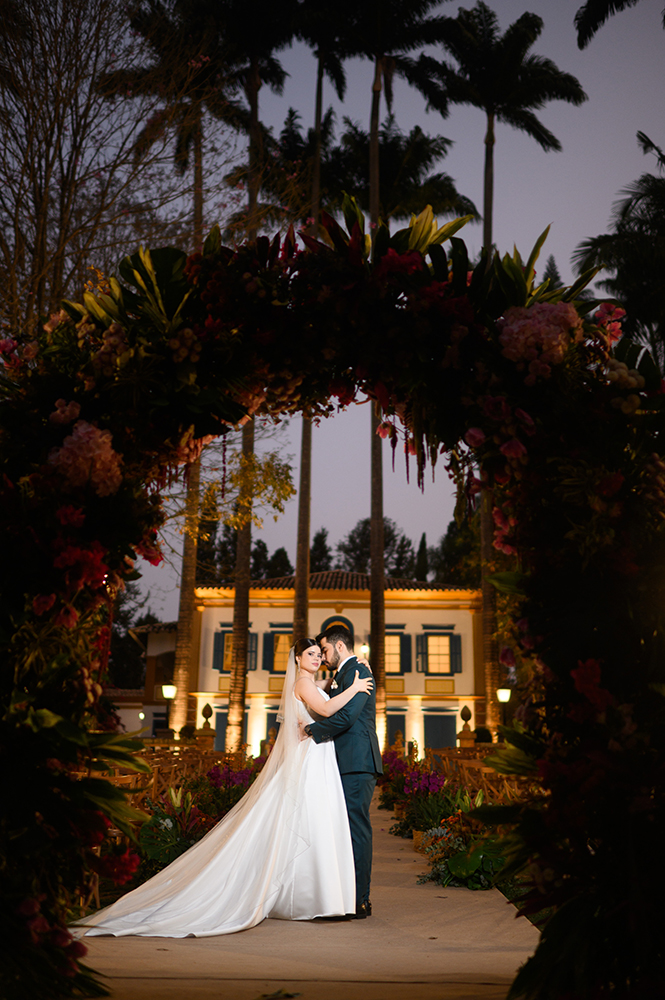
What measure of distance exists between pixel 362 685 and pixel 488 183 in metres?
20.5

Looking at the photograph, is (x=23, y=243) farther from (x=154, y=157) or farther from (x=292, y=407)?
(x=292, y=407)

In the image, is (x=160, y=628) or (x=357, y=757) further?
(x=160, y=628)

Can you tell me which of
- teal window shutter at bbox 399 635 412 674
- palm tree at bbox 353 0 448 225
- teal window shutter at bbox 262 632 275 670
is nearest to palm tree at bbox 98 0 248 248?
palm tree at bbox 353 0 448 225

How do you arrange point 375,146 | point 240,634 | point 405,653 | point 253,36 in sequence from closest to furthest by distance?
point 240,634 → point 253,36 → point 375,146 → point 405,653

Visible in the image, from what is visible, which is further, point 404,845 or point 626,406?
point 404,845

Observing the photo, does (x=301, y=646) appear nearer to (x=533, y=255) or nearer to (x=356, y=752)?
(x=356, y=752)

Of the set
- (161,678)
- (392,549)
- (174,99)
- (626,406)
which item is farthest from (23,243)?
(392,549)

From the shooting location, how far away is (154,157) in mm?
9328

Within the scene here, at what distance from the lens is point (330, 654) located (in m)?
6.18

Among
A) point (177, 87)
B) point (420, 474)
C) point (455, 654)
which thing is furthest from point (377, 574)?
point (420, 474)

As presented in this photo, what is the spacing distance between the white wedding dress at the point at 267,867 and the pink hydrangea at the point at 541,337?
11.3 feet

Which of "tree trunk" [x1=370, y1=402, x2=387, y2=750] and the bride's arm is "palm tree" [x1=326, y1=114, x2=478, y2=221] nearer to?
"tree trunk" [x1=370, y1=402, x2=387, y2=750]

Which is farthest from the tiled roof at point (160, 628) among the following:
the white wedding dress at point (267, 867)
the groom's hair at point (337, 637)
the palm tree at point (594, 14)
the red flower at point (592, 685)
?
the red flower at point (592, 685)

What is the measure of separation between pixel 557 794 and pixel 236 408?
225 cm
